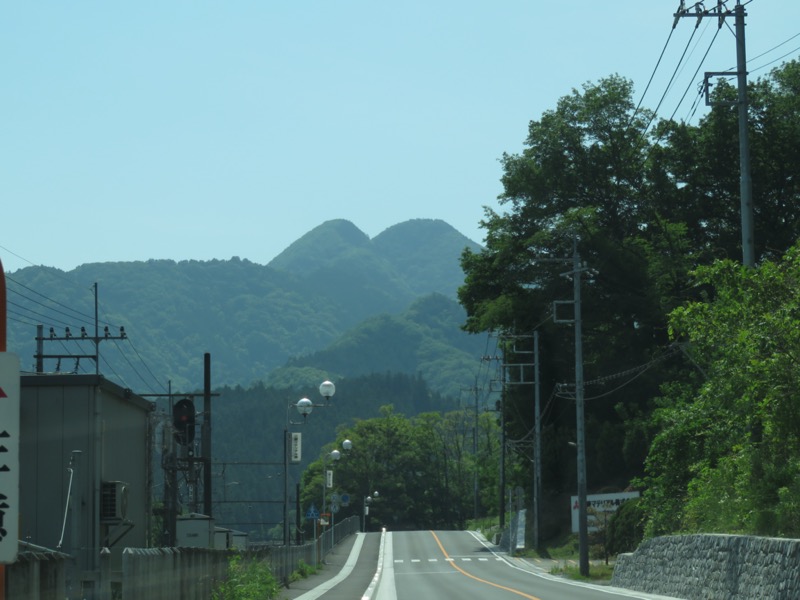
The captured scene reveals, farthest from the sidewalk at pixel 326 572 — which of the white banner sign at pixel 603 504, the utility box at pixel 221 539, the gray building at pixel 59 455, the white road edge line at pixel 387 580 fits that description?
the white banner sign at pixel 603 504

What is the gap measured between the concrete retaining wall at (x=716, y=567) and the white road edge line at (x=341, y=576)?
333 inches

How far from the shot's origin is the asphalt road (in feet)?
90.1

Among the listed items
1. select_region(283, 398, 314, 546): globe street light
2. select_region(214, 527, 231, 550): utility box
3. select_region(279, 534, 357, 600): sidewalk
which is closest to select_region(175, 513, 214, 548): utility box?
select_region(214, 527, 231, 550): utility box

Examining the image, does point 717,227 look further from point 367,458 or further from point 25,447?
point 367,458

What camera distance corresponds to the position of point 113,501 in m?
21.0

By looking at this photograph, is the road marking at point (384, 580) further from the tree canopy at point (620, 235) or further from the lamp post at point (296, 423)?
the tree canopy at point (620, 235)

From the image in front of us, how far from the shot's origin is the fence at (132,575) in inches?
344

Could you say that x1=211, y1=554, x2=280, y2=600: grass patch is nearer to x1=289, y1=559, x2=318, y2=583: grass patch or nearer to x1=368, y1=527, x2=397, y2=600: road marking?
x1=368, y1=527, x2=397, y2=600: road marking

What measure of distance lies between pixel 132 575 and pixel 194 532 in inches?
1070

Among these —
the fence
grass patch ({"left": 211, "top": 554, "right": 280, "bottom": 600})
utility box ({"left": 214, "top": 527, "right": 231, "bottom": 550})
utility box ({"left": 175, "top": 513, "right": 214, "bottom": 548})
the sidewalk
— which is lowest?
the sidewalk

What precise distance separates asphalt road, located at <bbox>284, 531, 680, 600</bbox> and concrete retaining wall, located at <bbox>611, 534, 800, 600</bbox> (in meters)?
0.74

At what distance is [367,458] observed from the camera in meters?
138

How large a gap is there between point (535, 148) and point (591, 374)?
1416 centimetres

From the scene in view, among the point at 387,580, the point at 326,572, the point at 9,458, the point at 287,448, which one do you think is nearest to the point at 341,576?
the point at 326,572
